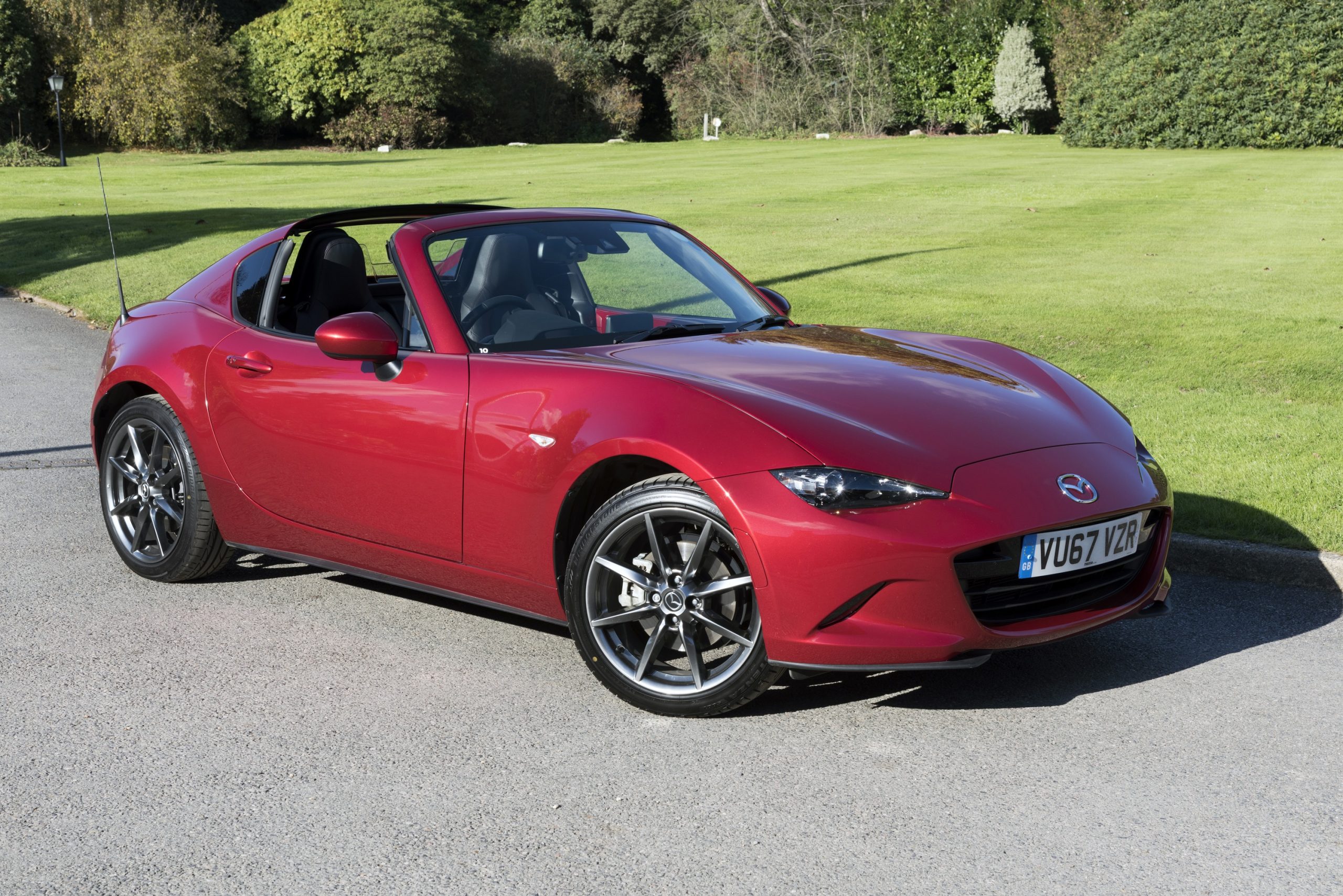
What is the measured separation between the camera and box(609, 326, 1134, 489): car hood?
3834 millimetres

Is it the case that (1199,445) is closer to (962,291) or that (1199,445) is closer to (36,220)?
(962,291)

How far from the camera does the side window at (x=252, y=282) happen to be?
5328mm

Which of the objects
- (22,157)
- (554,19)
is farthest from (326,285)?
(554,19)

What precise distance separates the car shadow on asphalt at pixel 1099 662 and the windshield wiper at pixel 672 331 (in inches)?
52.6

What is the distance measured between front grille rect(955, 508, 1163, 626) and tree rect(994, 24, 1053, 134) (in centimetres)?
4990

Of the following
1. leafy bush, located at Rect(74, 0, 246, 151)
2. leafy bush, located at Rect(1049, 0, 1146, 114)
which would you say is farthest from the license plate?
leafy bush, located at Rect(74, 0, 246, 151)

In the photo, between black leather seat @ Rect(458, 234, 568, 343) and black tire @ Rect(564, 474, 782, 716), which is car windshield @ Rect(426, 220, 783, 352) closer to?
black leather seat @ Rect(458, 234, 568, 343)

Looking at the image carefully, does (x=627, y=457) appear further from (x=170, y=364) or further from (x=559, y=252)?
(x=170, y=364)

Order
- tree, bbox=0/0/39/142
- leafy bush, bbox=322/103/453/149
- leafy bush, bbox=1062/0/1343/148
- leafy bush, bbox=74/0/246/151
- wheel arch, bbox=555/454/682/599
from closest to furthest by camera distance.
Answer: wheel arch, bbox=555/454/682/599 → leafy bush, bbox=1062/0/1343/148 → leafy bush, bbox=74/0/246/151 → tree, bbox=0/0/39/142 → leafy bush, bbox=322/103/453/149

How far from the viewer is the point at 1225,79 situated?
127ft

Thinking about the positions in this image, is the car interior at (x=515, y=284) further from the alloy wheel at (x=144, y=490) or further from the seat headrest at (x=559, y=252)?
the alloy wheel at (x=144, y=490)

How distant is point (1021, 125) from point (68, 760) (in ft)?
174

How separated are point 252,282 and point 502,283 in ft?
4.03

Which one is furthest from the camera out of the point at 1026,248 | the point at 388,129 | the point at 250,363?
the point at 388,129
